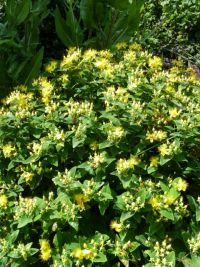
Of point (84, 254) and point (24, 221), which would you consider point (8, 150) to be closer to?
point (24, 221)

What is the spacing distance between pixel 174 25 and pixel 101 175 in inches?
158

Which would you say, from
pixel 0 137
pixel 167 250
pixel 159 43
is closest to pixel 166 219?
pixel 167 250

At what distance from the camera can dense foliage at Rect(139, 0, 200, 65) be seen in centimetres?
542

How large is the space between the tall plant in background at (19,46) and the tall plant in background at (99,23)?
27cm

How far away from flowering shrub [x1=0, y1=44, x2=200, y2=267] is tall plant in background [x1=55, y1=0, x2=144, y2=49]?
1538 millimetres

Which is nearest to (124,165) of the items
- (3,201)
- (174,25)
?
(3,201)

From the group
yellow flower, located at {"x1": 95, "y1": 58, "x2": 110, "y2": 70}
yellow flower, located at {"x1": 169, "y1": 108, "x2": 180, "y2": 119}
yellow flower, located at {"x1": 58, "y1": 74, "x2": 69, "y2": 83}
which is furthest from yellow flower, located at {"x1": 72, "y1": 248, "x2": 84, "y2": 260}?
yellow flower, located at {"x1": 95, "y1": 58, "x2": 110, "y2": 70}

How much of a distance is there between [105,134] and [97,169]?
0.80 feet

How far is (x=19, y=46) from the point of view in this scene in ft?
12.3

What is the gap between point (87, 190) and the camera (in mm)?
1995

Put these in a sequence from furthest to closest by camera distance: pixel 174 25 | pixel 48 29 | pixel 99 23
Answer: pixel 174 25, pixel 48 29, pixel 99 23

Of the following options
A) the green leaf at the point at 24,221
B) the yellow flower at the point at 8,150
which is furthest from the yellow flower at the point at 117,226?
the yellow flower at the point at 8,150

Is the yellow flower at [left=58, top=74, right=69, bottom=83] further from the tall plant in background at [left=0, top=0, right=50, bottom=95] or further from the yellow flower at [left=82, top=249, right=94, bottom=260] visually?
the yellow flower at [left=82, top=249, right=94, bottom=260]

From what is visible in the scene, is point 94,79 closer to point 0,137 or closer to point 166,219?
point 0,137
